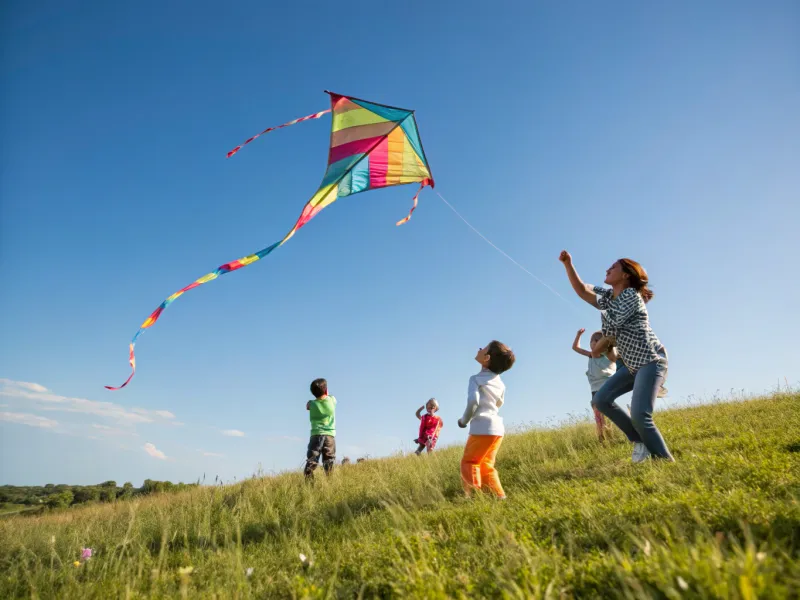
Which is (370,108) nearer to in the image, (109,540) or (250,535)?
(250,535)

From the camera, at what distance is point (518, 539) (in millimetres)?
2904

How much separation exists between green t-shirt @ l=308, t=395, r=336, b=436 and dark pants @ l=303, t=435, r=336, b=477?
0.11 metres

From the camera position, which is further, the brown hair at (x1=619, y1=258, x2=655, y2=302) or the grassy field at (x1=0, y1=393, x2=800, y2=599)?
the brown hair at (x1=619, y1=258, x2=655, y2=302)

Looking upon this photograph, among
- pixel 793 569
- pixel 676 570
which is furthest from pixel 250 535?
pixel 793 569

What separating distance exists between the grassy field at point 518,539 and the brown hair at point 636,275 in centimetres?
165

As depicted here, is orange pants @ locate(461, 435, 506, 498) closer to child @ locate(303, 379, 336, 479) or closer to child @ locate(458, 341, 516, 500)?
child @ locate(458, 341, 516, 500)

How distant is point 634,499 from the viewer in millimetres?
3178

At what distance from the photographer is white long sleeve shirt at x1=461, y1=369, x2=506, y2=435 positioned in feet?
14.8

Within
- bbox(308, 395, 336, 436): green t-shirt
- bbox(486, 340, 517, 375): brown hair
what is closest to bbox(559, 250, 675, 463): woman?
bbox(486, 340, 517, 375): brown hair

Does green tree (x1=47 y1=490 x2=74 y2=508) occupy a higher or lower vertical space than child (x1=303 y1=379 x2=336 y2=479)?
lower

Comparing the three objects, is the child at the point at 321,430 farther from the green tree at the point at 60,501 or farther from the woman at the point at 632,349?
the green tree at the point at 60,501

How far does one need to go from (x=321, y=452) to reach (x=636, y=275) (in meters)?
5.47

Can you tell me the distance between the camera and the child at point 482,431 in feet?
14.6

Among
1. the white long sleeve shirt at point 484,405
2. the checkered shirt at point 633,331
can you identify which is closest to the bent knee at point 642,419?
the checkered shirt at point 633,331
